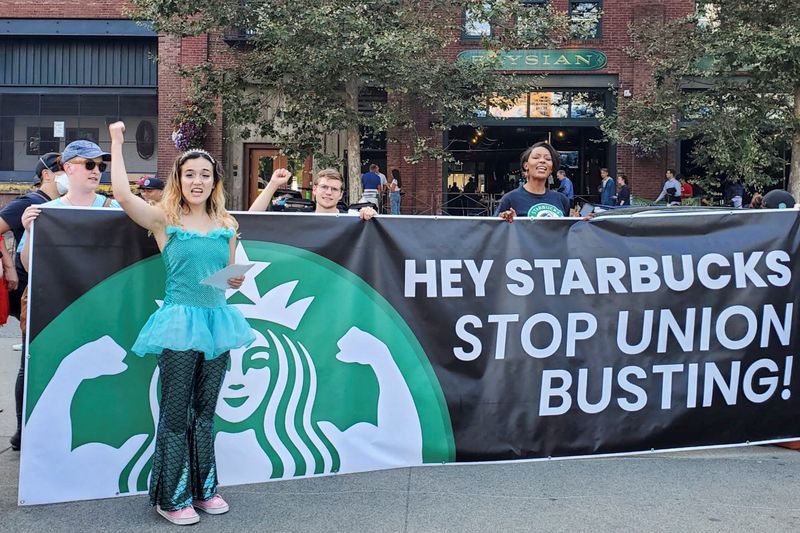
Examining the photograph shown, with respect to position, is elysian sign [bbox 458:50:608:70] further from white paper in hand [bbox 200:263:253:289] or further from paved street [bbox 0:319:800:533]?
white paper in hand [bbox 200:263:253:289]

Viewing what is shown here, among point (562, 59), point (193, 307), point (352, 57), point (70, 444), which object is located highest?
point (562, 59)

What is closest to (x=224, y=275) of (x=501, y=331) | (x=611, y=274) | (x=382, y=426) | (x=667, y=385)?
(x=382, y=426)

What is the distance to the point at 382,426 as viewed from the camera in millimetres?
4789

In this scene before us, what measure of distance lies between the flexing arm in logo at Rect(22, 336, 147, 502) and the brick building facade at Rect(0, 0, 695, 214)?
18105 mm

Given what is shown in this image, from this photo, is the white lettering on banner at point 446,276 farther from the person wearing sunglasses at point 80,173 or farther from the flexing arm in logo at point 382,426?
the person wearing sunglasses at point 80,173

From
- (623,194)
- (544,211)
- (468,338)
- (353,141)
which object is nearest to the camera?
(468,338)

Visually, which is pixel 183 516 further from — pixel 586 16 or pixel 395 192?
pixel 395 192

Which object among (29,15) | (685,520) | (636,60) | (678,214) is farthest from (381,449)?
(29,15)

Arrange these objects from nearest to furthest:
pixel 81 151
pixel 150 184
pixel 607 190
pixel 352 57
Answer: pixel 81 151, pixel 150 184, pixel 352 57, pixel 607 190

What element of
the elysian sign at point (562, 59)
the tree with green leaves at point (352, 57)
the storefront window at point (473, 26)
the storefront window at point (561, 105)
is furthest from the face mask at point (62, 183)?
the storefront window at point (561, 105)

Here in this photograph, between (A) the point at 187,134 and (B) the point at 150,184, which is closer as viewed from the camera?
(B) the point at 150,184

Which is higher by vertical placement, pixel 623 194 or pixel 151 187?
pixel 623 194

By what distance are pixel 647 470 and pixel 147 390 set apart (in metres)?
3.00

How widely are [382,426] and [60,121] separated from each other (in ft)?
74.7
